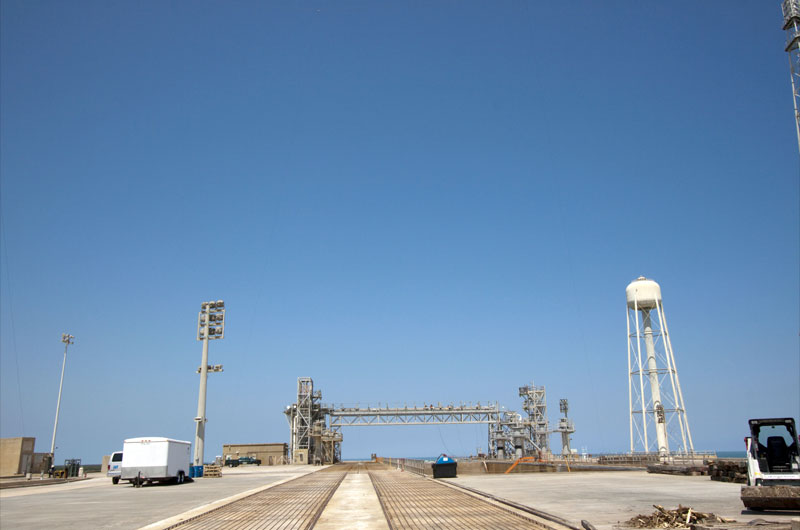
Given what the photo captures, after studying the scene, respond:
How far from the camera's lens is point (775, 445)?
15.8 m

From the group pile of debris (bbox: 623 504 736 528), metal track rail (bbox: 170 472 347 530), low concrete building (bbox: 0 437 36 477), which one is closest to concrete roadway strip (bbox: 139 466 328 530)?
metal track rail (bbox: 170 472 347 530)

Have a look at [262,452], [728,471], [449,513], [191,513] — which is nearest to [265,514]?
[191,513]

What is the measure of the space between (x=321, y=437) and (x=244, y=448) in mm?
12416

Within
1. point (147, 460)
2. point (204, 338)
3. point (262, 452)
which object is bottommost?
point (262, 452)

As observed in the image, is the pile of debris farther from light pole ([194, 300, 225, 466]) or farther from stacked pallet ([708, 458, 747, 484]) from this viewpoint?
light pole ([194, 300, 225, 466])

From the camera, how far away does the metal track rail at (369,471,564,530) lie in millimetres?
13203

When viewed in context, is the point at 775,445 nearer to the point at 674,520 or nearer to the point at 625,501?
the point at 625,501

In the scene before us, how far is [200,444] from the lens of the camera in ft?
140

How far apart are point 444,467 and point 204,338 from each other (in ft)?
74.2

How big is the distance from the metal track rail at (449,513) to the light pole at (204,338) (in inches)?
1000

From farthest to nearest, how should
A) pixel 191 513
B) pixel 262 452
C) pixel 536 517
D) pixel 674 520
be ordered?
pixel 262 452
pixel 191 513
pixel 536 517
pixel 674 520

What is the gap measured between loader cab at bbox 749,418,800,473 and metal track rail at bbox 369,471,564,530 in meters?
6.75

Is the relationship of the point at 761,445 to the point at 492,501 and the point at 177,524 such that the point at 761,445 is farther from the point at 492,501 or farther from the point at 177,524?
the point at 177,524

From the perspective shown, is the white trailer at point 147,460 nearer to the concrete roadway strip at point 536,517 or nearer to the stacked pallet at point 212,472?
the stacked pallet at point 212,472
